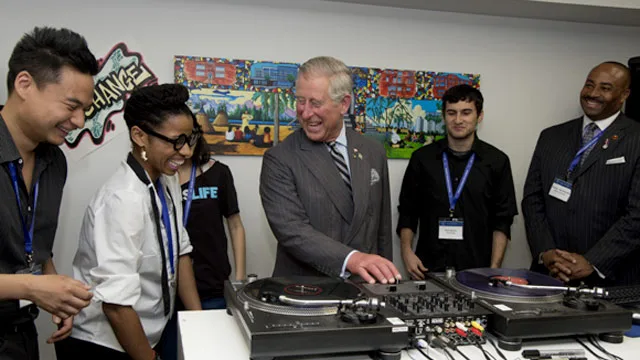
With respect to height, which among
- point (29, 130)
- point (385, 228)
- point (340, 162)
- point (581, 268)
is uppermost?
point (29, 130)

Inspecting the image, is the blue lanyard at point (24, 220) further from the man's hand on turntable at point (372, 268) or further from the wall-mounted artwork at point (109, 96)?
the wall-mounted artwork at point (109, 96)

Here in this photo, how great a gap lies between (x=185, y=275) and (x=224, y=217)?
Result: 1.06 metres

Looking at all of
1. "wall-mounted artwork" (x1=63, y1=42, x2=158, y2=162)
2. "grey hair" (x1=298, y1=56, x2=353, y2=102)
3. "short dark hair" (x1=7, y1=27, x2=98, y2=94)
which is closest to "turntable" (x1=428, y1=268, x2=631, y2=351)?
"grey hair" (x1=298, y1=56, x2=353, y2=102)

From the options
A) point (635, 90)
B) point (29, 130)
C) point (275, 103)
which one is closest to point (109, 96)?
point (275, 103)

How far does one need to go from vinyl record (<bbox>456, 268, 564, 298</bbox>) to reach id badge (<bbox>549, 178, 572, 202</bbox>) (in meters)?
1.31

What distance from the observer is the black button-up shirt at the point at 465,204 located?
3.13 m

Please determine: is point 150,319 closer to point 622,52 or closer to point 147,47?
point 147,47

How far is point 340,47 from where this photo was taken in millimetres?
3455

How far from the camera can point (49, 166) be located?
73.2 inches

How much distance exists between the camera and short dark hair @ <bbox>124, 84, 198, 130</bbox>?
179 cm

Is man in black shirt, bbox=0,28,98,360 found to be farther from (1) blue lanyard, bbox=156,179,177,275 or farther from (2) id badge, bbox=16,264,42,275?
(1) blue lanyard, bbox=156,179,177,275

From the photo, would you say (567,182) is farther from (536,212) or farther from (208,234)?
(208,234)

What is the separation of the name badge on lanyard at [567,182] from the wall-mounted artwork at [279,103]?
918 mm

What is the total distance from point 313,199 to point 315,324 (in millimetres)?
918
